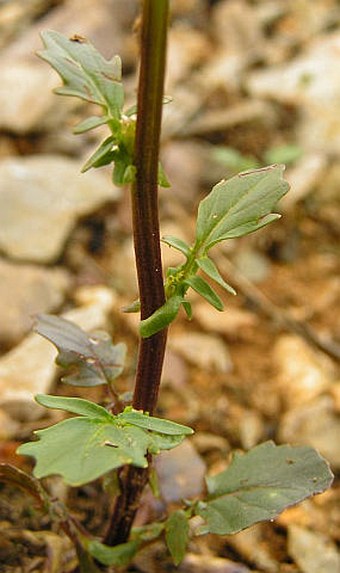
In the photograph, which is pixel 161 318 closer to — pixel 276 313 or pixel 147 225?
pixel 147 225

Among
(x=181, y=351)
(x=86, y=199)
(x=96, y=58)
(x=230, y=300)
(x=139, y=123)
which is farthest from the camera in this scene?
(x=86, y=199)

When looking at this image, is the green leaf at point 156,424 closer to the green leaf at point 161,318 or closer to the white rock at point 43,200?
the green leaf at point 161,318

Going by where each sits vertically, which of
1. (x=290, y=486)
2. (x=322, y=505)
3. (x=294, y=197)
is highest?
(x=290, y=486)

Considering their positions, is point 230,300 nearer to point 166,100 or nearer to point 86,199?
point 86,199

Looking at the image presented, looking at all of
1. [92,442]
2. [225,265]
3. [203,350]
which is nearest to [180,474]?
[203,350]

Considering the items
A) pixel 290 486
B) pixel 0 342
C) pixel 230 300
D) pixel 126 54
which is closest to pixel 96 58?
pixel 290 486

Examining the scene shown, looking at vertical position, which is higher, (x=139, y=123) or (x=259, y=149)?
(x=139, y=123)

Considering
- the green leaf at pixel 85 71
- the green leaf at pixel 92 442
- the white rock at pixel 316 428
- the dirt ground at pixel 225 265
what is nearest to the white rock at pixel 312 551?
the dirt ground at pixel 225 265
